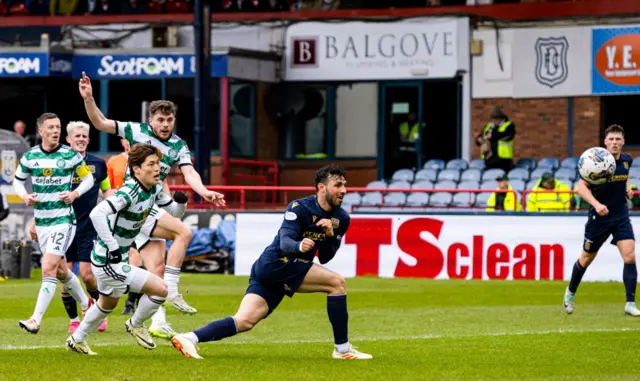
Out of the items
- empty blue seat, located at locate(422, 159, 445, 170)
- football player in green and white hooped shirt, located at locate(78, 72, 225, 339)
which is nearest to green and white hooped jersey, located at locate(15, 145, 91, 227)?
football player in green and white hooped shirt, located at locate(78, 72, 225, 339)

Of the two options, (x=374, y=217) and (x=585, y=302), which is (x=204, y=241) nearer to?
(x=374, y=217)

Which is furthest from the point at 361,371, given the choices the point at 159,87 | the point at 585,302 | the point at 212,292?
the point at 159,87

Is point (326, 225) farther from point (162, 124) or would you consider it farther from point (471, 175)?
point (471, 175)

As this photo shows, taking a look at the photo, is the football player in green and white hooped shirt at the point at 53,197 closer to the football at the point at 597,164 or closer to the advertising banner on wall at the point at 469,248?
the football at the point at 597,164

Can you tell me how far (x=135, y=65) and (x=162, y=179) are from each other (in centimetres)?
1978

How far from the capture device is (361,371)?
10312 mm

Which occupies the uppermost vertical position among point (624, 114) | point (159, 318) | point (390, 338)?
point (624, 114)

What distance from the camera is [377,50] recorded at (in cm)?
3225

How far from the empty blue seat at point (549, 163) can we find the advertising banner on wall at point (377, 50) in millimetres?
3752

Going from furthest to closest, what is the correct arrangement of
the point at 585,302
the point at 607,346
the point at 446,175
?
1. the point at 446,175
2. the point at 585,302
3. the point at 607,346

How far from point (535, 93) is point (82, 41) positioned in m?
10.9

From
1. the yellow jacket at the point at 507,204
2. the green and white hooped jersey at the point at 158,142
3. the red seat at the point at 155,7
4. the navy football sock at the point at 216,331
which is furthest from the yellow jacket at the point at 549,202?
the red seat at the point at 155,7

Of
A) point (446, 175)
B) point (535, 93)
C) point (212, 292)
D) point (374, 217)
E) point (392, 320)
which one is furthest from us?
point (535, 93)

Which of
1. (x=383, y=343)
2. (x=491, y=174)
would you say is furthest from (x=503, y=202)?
(x=383, y=343)
